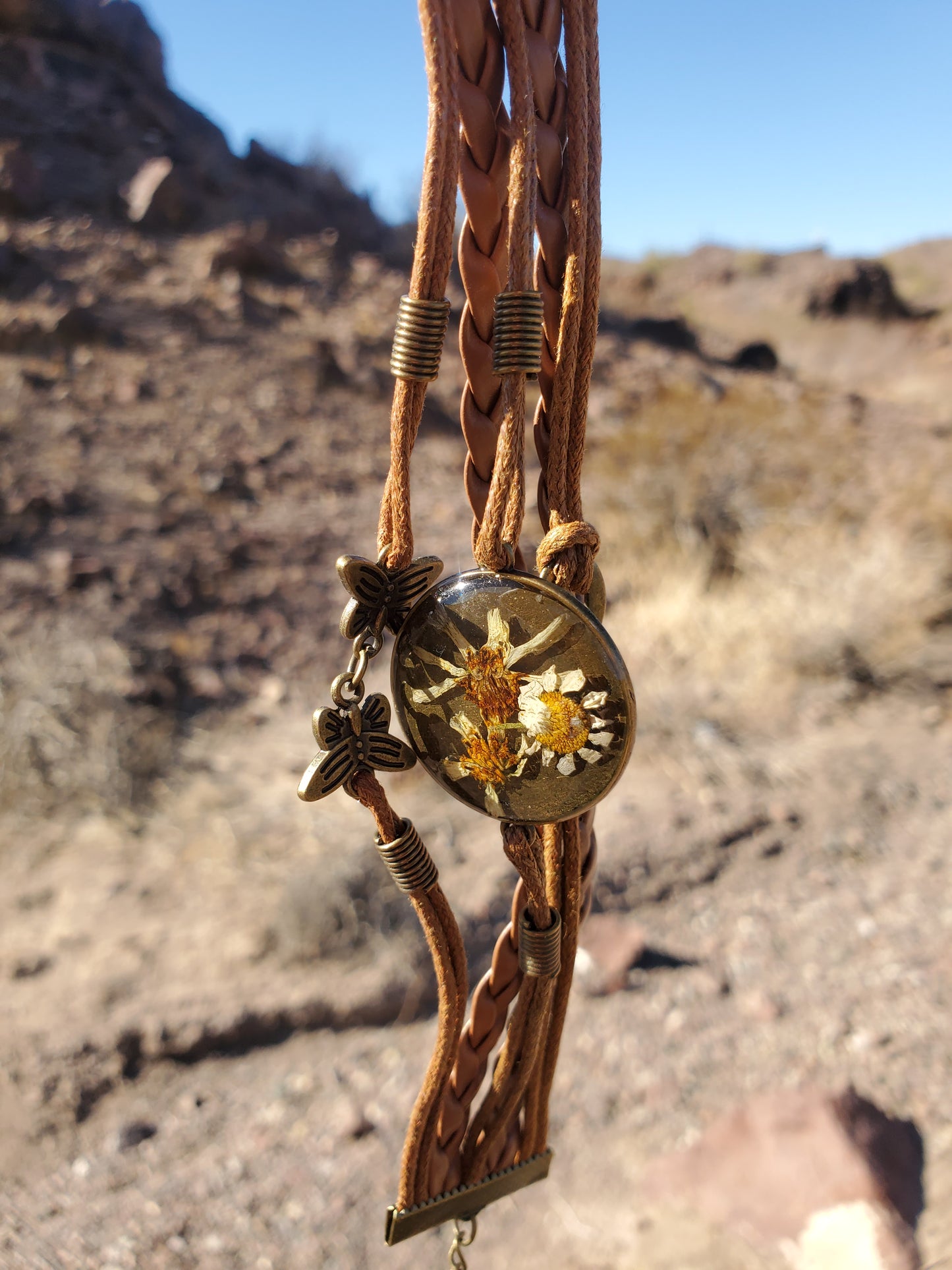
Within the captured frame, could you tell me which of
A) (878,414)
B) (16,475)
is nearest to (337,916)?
(16,475)

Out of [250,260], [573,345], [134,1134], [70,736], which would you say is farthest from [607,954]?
[250,260]

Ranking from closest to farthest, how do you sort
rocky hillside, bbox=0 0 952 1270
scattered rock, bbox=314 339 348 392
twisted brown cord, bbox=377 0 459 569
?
twisted brown cord, bbox=377 0 459 569, rocky hillside, bbox=0 0 952 1270, scattered rock, bbox=314 339 348 392

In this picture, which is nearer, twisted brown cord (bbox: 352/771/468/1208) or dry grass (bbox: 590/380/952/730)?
twisted brown cord (bbox: 352/771/468/1208)

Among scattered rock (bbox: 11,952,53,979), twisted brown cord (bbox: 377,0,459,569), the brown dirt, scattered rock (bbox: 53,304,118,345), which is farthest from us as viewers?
scattered rock (bbox: 53,304,118,345)

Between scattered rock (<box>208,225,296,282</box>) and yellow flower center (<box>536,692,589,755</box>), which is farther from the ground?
scattered rock (<box>208,225,296,282</box>)

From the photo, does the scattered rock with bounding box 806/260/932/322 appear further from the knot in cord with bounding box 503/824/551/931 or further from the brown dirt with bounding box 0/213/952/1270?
the knot in cord with bounding box 503/824/551/931

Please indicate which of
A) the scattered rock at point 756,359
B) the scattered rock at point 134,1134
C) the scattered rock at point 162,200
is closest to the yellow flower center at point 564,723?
the scattered rock at point 134,1134

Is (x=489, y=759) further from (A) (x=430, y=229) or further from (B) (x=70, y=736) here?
(B) (x=70, y=736)

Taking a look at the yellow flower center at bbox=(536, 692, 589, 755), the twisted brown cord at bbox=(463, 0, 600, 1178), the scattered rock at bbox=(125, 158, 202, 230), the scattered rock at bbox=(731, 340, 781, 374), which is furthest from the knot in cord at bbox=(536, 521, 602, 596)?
the scattered rock at bbox=(731, 340, 781, 374)
